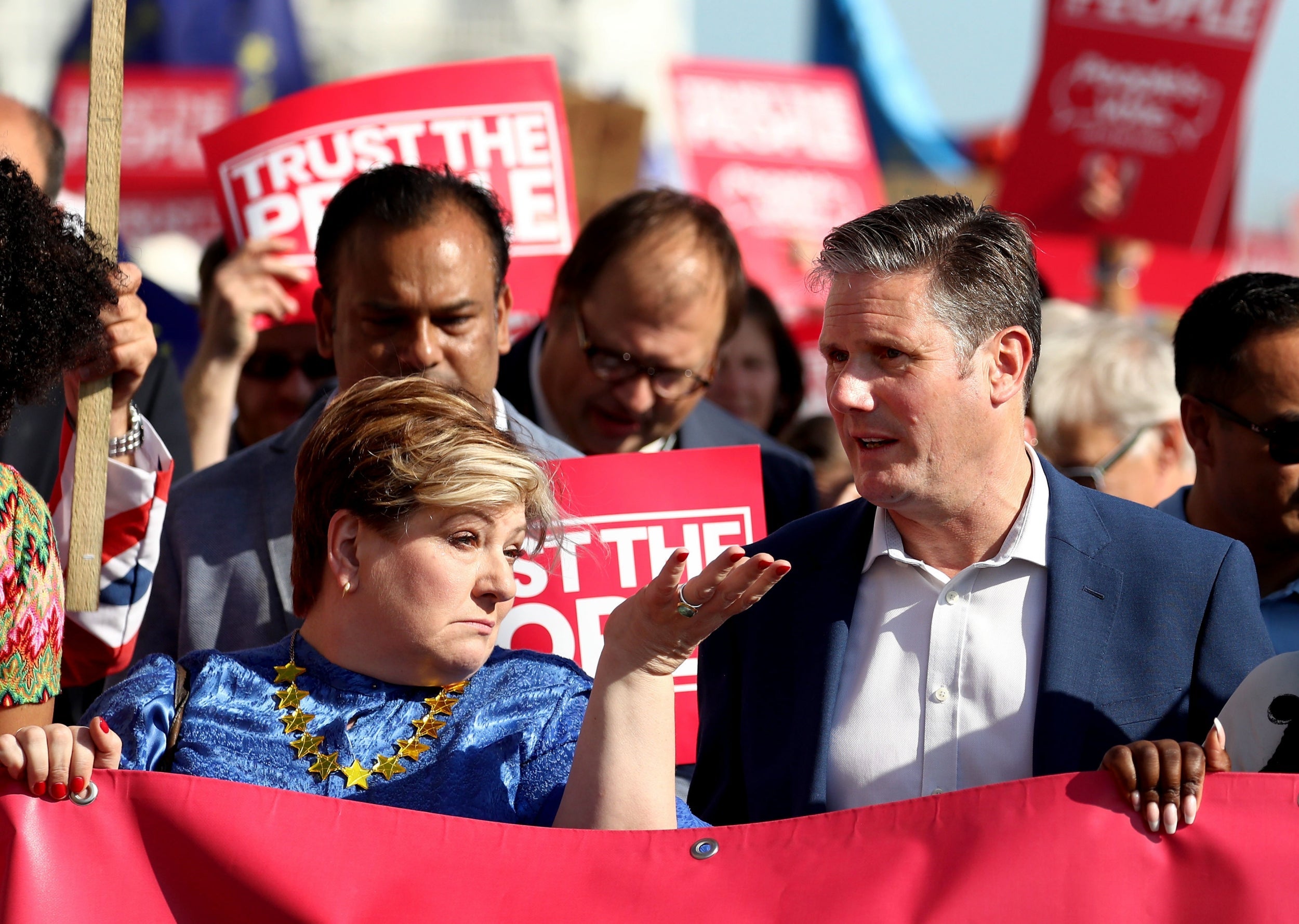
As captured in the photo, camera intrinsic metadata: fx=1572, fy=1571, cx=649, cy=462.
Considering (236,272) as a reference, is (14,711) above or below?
below

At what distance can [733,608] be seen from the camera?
2.19 meters

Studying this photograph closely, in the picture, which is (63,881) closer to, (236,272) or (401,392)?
(401,392)

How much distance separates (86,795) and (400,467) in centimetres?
68

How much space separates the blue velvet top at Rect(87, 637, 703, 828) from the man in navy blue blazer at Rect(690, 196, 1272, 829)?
11.9 inches

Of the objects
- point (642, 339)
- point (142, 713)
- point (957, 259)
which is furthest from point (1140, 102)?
point (142, 713)

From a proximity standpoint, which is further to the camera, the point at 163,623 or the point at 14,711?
the point at 163,623

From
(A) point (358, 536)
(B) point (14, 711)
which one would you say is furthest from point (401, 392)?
(B) point (14, 711)

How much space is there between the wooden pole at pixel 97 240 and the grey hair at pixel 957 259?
50.2 inches

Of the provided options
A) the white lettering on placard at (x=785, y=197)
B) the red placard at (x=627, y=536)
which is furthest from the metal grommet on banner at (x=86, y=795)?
the white lettering on placard at (x=785, y=197)

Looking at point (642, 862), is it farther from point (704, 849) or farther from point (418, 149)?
point (418, 149)

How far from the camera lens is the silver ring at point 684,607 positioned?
2207 mm

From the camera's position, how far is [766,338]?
18.3 feet

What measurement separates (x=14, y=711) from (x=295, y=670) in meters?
0.43

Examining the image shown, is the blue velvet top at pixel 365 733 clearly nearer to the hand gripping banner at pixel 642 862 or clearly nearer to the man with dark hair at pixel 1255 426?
the hand gripping banner at pixel 642 862
